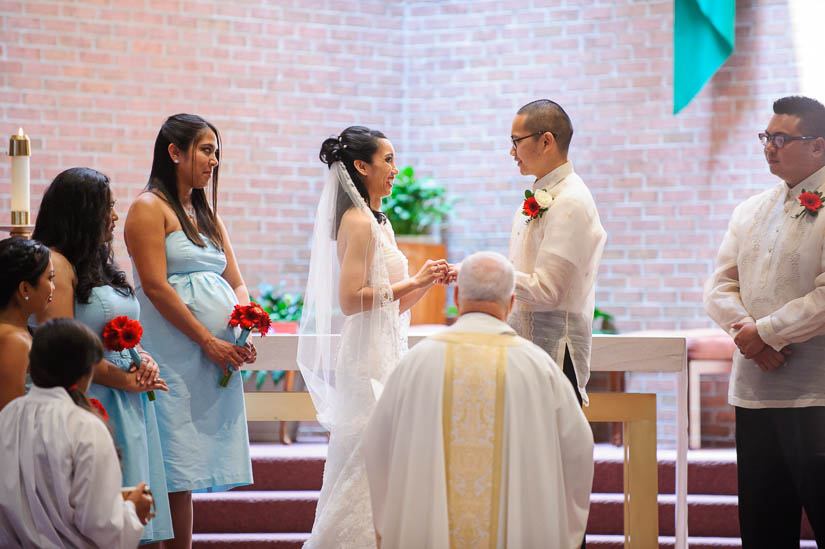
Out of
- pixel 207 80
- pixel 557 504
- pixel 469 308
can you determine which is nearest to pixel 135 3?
pixel 207 80

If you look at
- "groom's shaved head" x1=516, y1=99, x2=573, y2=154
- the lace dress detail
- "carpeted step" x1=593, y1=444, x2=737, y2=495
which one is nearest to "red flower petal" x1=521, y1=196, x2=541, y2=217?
"groom's shaved head" x1=516, y1=99, x2=573, y2=154

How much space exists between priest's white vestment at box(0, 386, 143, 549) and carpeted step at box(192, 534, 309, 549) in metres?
2.45

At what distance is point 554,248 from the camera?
3.52 meters

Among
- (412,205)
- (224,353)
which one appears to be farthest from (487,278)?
(412,205)

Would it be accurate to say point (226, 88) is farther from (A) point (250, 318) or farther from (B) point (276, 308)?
(A) point (250, 318)

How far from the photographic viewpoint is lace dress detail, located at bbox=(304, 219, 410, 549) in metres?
3.53

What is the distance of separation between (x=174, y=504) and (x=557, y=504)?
5.40ft

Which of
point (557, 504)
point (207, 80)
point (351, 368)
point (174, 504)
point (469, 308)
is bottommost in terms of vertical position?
point (174, 504)

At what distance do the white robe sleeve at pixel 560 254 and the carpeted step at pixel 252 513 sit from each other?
2319 mm

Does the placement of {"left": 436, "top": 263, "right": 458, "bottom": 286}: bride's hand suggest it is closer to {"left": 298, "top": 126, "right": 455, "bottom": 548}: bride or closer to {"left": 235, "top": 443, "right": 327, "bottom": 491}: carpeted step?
{"left": 298, "top": 126, "right": 455, "bottom": 548}: bride

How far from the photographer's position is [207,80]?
7.21 meters

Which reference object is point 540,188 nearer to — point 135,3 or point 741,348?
point 741,348

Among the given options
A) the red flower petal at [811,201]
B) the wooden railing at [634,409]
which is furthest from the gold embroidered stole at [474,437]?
the wooden railing at [634,409]

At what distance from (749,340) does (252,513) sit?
9.81ft
